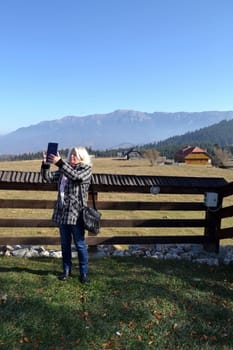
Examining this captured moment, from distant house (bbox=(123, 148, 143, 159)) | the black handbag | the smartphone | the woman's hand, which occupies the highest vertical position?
the smartphone

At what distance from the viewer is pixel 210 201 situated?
27.8ft

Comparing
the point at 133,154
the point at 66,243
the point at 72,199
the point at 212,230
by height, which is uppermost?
the point at 72,199

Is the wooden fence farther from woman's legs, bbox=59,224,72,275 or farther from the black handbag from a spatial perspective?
the black handbag

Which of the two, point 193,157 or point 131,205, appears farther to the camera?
point 193,157

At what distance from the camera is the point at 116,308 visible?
17.7 feet

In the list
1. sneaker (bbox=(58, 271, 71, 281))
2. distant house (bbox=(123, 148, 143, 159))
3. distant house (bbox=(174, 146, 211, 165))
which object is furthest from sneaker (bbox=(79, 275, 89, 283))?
distant house (bbox=(123, 148, 143, 159))

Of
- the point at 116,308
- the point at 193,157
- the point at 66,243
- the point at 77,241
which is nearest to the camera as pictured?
the point at 116,308

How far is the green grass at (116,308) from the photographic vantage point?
15.1 ft

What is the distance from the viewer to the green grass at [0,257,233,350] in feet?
15.1

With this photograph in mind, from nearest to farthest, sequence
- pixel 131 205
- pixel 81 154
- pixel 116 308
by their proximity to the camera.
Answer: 1. pixel 116 308
2. pixel 81 154
3. pixel 131 205

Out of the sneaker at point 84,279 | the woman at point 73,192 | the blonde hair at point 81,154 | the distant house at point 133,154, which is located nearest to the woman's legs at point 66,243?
the woman at point 73,192

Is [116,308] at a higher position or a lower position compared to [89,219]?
lower

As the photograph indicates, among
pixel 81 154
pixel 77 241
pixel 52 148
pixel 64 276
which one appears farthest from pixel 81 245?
pixel 52 148

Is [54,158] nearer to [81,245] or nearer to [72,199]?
[72,199]
